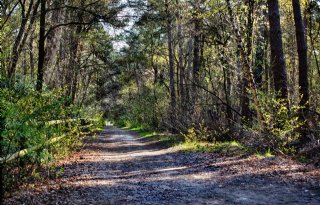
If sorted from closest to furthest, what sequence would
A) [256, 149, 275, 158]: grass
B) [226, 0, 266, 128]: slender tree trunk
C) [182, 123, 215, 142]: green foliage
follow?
[256, 149, 275, 158]: grass → [226, 0, 266, 128]: slender tree trunk → [182, 123, 215, 142]: green foliage

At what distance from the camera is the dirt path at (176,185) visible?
22.5 ft

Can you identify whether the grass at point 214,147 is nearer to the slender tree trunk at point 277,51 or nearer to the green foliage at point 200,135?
the green foliage at point 200,135

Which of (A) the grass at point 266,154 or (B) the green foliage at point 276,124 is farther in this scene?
(B) the green foliage at point 276,124

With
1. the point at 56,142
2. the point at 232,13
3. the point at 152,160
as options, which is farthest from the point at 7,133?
the point at 232,13

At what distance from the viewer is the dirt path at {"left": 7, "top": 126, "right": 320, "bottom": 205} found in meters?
6.85

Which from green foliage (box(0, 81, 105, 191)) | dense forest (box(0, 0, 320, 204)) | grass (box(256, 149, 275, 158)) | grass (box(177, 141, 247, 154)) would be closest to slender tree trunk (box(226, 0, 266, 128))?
dense forest (box(0, 0, 320, 204))

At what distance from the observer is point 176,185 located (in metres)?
8.30

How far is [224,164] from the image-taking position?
11.0 meters

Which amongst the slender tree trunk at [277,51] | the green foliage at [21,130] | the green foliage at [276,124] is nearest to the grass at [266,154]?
the green foliage at [276,124]

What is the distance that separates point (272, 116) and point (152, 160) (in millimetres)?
4035

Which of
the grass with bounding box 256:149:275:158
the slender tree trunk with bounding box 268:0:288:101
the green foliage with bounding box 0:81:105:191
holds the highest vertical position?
the slender tree trunk with bounding box 268:0:288:101

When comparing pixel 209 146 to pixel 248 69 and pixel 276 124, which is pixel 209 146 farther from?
pixel 248 69

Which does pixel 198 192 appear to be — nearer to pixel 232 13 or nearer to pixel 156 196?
pixel 156 196

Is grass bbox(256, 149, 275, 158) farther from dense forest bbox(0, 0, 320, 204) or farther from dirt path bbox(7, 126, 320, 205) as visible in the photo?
dirt path bbox(7, 126, 320, 205)
